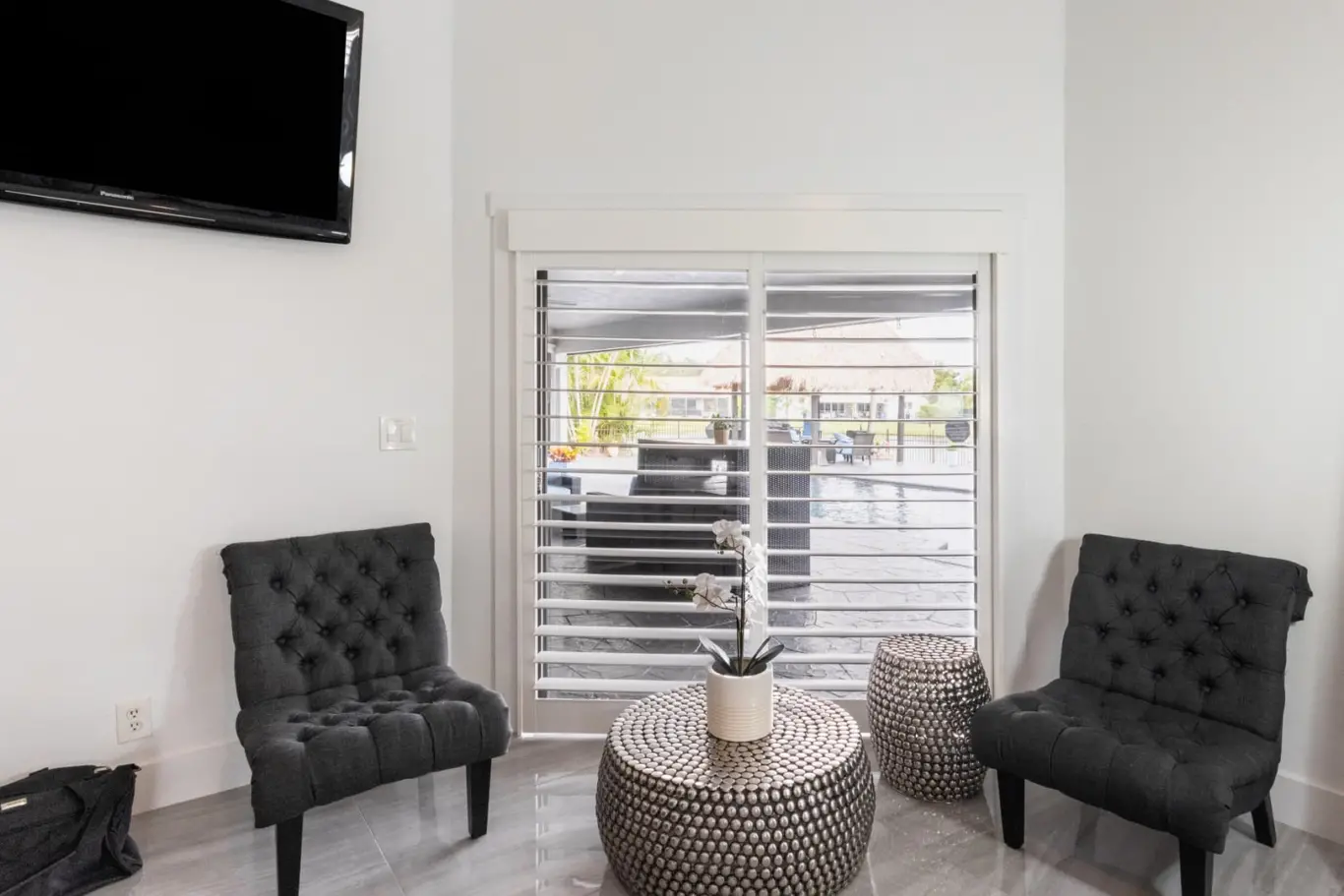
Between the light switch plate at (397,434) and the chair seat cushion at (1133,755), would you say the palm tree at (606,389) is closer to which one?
the light switch plate at (397,434)

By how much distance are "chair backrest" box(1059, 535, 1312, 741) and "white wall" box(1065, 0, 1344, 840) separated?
222 mm

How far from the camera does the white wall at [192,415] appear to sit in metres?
2.10

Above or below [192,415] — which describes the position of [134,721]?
below

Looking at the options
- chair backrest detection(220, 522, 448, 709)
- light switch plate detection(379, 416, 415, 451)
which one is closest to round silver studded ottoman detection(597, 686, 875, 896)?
chair backrest detection(220, 522, 448, 709)

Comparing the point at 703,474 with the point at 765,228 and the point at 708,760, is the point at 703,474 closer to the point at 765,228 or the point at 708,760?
the point at 765,228

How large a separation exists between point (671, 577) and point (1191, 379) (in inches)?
72.8

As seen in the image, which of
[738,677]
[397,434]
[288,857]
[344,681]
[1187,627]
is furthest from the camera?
[397,434]

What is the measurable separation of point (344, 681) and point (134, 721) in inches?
24.9

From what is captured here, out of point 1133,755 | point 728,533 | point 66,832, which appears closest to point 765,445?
point 728,533

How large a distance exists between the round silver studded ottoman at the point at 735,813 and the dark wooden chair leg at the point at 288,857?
2.40 feet

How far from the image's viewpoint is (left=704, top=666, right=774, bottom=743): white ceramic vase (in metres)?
1.90

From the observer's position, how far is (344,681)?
2.29 meters

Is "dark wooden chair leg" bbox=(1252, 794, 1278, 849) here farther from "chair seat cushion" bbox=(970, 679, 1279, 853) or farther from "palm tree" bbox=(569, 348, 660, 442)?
"palm tree" bbox=(569, 348, 660, 442)

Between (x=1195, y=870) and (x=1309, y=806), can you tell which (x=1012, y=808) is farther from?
(x=1309, y=806)
